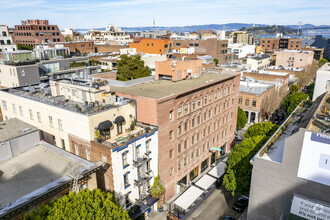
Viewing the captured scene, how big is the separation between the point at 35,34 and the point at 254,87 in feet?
371

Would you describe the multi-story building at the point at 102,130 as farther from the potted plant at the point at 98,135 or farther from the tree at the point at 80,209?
the tree at the point at 80,209

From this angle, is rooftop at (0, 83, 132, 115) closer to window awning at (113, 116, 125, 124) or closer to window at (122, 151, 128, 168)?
window awning at (113, 116, 125, 124)

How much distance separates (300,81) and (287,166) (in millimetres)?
84135

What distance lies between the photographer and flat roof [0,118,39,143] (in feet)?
93.7

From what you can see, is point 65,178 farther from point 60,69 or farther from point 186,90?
point 60,69

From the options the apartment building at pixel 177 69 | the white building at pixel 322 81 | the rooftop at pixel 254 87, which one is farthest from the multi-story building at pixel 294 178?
the rooftop at pixel 254 87

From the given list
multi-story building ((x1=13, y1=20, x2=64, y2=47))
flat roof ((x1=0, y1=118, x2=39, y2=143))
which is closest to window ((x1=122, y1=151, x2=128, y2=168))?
flat roof ((x1=0, y1=118, x2=39, y2=143))

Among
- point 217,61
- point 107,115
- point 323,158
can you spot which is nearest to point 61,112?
point 107,115

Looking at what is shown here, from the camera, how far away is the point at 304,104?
5097 cm

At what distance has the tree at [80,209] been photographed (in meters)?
18.7

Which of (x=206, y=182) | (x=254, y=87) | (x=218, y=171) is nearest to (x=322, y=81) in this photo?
(x=254, y=87)

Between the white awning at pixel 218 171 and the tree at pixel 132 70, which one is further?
the tree at pixel 132 70

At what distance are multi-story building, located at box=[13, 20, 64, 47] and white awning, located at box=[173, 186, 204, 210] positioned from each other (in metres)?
117

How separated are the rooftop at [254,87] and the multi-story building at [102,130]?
49.0m
